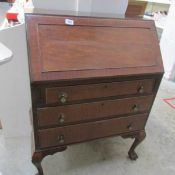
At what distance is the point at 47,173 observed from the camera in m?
1.41

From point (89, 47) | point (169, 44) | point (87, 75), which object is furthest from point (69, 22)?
point (169, 44)

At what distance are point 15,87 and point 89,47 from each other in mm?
719

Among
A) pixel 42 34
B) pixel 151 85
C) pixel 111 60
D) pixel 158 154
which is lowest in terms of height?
pixel 158 154

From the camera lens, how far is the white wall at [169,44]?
2756 mm

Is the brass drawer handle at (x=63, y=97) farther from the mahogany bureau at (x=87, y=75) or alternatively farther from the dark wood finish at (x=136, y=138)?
the dark wood finish at (x=136, y=138)

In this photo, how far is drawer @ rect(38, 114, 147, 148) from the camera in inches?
44.8

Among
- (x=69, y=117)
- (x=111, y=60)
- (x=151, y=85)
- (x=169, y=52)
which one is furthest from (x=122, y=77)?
(x=169, y=52)

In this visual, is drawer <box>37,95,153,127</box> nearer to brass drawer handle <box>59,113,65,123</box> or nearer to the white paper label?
brass drawer handle <box>59,113,65,123</box>

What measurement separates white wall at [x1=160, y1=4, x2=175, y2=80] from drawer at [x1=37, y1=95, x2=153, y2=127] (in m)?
1.84

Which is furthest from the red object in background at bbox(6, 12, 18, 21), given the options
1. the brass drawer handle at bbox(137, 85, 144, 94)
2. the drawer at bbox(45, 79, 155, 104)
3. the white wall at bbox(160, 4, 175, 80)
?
the white wall at bbox(160, 4, 175, 80)

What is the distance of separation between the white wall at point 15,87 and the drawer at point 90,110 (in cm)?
50

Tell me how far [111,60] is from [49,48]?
36 centimetres

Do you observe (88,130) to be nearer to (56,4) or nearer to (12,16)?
(56,4)

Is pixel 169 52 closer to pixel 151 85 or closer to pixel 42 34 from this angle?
pixel 151 85
